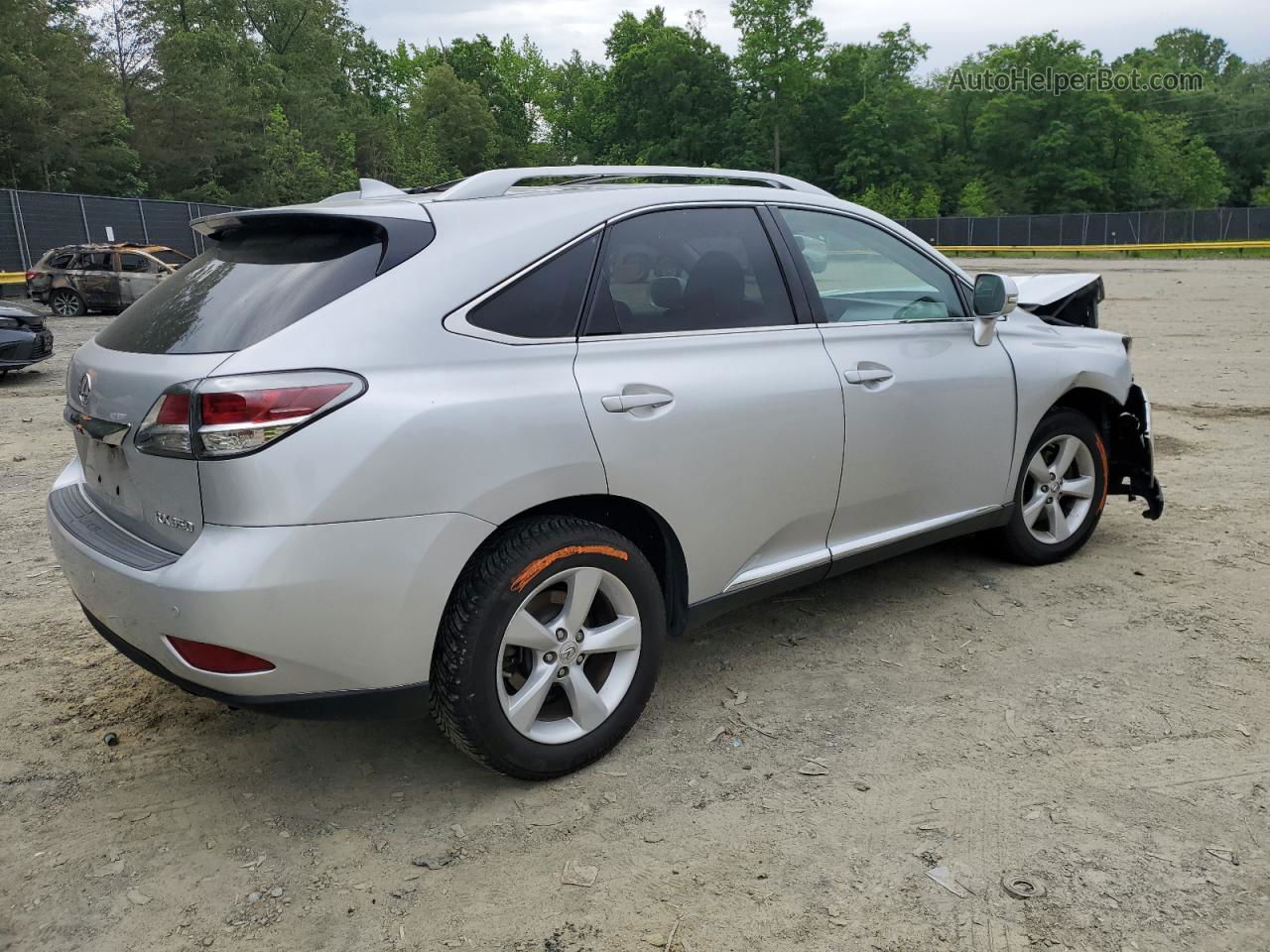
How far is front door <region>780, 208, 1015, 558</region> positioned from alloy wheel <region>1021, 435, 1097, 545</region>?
12.1 inches

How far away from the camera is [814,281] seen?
3.83m

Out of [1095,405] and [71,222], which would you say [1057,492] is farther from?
[71,222]

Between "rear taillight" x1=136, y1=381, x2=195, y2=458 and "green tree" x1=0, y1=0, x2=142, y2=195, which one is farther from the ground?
"green tree" x1=0, y1=0, x2=142, y2=195

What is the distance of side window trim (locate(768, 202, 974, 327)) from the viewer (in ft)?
12.5

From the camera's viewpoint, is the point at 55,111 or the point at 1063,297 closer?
the point at 1063,297

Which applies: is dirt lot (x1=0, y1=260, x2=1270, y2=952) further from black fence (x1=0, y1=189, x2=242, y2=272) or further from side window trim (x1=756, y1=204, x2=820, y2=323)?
black fence (x1=0, y1=189, x2=242, y2=272)

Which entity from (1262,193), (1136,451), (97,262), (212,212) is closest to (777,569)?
(1136,451)

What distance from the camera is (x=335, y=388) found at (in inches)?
103

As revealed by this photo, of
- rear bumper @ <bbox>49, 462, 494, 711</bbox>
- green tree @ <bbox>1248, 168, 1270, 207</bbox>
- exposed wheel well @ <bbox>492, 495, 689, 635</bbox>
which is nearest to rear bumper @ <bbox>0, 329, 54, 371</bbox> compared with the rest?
rear bumper @ <bbox>49, 462, 494, 711</bbox>

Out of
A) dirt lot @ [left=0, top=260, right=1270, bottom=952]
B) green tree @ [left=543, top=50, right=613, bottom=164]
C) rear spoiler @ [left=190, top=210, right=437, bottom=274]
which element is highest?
green tree @ [left=543, top=50, right=613, bottom=164]

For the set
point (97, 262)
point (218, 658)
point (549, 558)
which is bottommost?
point (218, 658)

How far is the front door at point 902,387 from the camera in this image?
3.82m

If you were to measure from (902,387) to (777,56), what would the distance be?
3318 inches

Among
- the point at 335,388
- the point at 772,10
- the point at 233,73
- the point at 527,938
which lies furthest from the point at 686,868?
the point at 772,10
